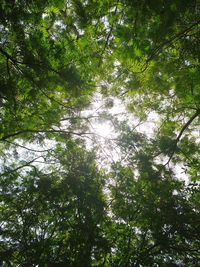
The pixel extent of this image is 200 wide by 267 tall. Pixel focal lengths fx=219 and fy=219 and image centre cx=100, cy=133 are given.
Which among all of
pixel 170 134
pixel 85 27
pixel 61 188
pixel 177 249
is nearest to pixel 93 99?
pixel 85 27

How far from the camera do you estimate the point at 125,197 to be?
7191 millimetres

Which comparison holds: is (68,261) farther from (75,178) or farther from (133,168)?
(133,168)

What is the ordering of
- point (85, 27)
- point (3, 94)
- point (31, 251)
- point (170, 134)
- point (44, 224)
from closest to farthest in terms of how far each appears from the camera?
point (3, 94), point (85, 27), point (31, 251), point (44, 224), point (170, 134)

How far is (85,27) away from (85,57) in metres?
0.65

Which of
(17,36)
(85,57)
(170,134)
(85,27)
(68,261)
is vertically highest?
(170,134)

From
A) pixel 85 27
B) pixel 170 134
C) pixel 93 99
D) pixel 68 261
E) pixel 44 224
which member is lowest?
pixel 68 261

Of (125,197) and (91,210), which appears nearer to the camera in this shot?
(91,210)

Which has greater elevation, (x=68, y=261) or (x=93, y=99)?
(x=93, y=99)

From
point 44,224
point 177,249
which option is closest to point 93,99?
point 44,224

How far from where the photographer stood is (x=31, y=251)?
19.6ft

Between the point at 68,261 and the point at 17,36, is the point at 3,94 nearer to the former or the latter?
the point at 17,36

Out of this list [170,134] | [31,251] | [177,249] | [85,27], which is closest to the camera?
Result: [85,27]

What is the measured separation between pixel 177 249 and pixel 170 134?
3.53m

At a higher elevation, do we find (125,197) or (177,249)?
(125,197)
